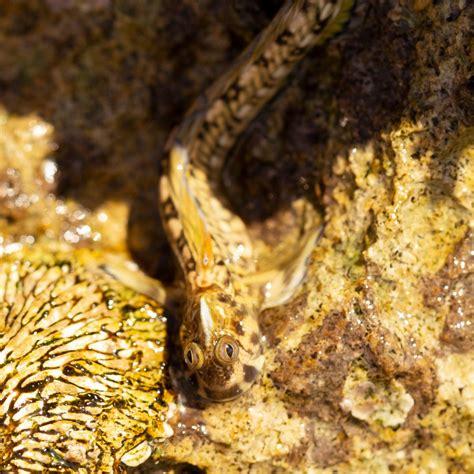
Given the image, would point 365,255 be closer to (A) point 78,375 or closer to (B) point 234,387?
(B) point 234,387

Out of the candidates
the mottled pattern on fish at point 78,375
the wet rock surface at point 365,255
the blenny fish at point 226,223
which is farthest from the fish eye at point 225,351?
the mottled pattern on fish at point 78,375

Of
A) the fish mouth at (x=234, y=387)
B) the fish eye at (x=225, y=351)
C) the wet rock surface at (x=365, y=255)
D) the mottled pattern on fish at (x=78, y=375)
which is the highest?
the wet rock surface at (x=365, y=255)

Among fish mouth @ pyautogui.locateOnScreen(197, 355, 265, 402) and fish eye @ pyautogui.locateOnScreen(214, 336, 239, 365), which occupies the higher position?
fish eye @ pyautogui.locateOnScreen(214, 336, 239, 365)

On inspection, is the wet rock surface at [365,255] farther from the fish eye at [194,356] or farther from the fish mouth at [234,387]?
the fish eye at [194,356]

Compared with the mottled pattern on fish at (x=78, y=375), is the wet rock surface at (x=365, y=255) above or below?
above

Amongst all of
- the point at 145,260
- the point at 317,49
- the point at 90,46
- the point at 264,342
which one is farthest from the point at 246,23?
the point at 264,342

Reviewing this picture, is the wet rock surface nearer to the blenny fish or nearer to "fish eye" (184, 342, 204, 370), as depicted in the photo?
the blenny fish

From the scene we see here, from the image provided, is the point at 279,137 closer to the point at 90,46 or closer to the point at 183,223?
the point at 183,223

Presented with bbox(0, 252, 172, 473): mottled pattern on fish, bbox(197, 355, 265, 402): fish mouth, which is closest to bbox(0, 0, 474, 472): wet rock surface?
bbox(197, 355, 265, 402): fish mouth
